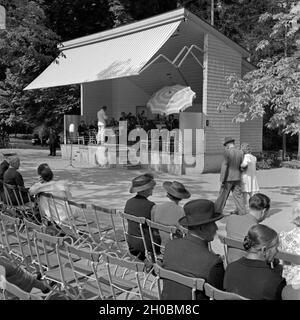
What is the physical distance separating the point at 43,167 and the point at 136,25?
1318cm

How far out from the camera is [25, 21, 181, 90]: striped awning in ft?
53.8

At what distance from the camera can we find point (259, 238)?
3365 millimetres

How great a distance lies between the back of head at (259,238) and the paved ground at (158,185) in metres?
3.60

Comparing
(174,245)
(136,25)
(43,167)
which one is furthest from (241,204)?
(136,25)

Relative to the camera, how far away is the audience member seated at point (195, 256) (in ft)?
10.5

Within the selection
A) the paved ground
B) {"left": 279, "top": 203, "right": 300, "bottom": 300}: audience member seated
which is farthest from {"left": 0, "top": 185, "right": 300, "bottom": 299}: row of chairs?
the paved ground

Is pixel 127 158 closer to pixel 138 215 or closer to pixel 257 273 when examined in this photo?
pixel 138 215

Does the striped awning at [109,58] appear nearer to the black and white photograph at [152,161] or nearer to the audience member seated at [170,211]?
the black and white photograph at [152,161]

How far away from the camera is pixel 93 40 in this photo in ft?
69.9

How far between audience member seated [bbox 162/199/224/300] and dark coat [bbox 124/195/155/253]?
1618 millimetres

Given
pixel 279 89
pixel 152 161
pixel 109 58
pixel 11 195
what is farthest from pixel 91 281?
pixel 109 58

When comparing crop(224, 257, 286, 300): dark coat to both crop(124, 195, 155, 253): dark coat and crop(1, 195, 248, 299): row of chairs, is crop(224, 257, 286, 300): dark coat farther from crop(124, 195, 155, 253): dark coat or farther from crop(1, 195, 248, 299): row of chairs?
crop(124, 195, 155, 253): dark coat

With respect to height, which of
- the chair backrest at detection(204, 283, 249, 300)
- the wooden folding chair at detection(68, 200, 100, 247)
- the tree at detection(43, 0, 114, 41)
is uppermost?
the tree at detection(43, 0, 114, 41)
